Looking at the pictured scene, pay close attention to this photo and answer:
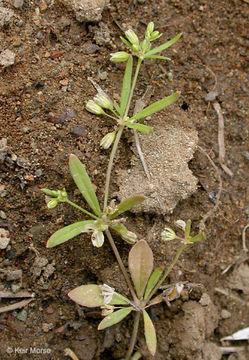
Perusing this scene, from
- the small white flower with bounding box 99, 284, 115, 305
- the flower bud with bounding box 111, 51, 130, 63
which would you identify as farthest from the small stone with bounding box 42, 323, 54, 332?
the flower bud with bounding box 111, 51, 130, 63

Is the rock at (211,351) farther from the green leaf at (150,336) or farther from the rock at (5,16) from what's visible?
the rock at (5,16)

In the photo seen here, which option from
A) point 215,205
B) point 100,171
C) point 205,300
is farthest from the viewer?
point 215,205

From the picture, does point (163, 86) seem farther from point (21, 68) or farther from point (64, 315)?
point (64, 315)

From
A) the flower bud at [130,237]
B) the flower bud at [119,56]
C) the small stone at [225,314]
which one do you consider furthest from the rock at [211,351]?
the flower bud at [119,56]

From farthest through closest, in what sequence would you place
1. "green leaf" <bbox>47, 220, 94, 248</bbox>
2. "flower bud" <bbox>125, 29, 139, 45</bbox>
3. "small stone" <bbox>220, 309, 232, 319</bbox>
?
"small stone" <bbox>220, 309, 232, 319</bbox>, "flower bud" <bbox>125, 29, 139, 45</bbox>, "green leaf" <bbox>47, 220, 94, 248</bbox>

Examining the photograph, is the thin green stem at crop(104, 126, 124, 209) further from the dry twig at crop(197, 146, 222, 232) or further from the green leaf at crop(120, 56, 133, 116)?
the dry twig at crop(197, 146, 222, 232)

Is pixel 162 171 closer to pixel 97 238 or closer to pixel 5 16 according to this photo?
pixel 97 238

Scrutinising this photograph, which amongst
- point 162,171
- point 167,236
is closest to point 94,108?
point 162,171
